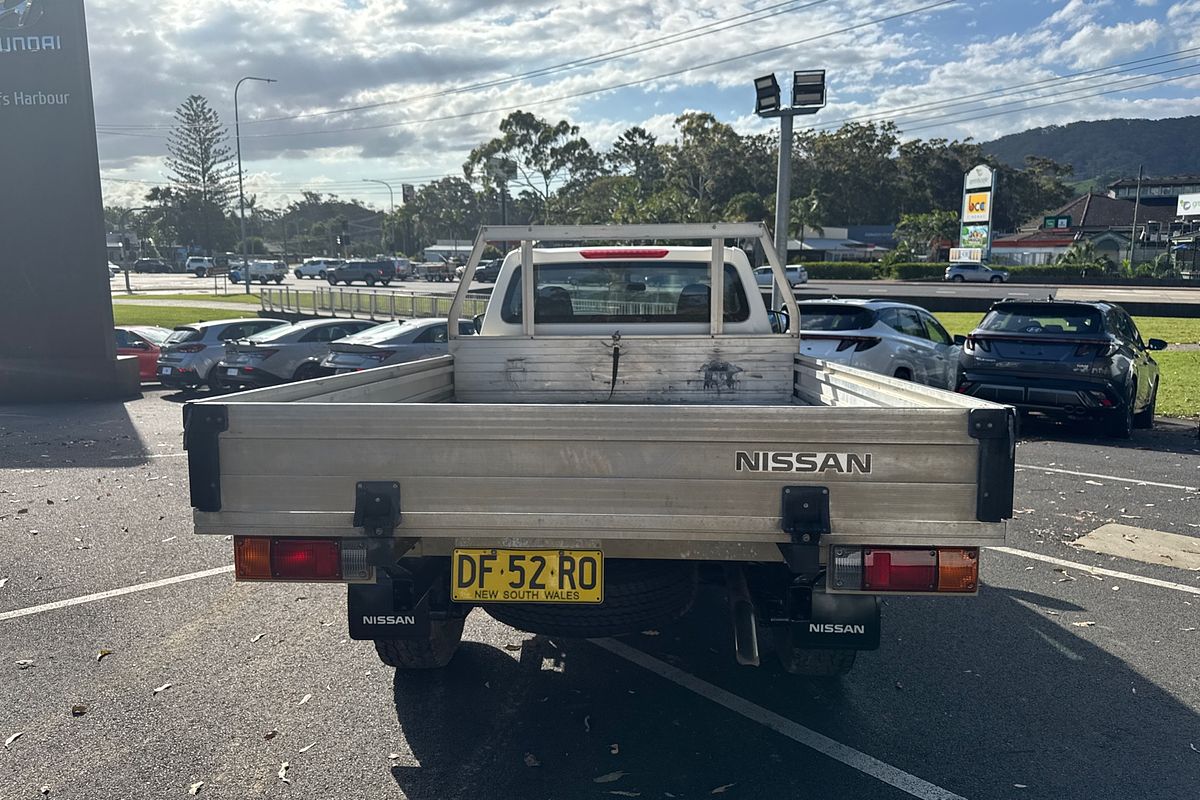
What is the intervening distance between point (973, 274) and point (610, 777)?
2104 inches

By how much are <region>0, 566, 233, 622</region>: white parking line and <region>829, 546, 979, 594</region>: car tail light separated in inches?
171

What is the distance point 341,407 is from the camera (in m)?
2.89

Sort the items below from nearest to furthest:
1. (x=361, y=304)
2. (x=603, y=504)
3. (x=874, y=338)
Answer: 1. (x=603, y=504)
2. (x=874, y=338)
3. (x=361, y=304)

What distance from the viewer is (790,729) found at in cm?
371

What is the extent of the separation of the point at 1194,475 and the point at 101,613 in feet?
30.2

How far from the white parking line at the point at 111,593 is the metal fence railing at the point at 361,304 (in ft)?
62.3

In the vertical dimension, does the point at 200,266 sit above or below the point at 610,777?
above

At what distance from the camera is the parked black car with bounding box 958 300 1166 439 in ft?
32.6

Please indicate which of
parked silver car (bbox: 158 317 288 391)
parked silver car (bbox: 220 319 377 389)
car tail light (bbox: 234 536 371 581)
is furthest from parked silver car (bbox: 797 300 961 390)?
parked silver car (bbox: 158 317 288 391)

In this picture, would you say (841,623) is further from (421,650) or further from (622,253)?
(622,253)

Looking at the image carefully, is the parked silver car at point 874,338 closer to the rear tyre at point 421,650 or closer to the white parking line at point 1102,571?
the white parking line at point 1102,571

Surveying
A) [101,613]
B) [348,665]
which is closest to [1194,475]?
[348,665]

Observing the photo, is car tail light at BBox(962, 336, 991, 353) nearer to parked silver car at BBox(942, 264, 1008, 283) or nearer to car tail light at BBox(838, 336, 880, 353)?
car tail light at BBox(838, 336, 880, 353)

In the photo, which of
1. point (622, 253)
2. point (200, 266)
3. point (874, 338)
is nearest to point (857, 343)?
point (874, 338)
